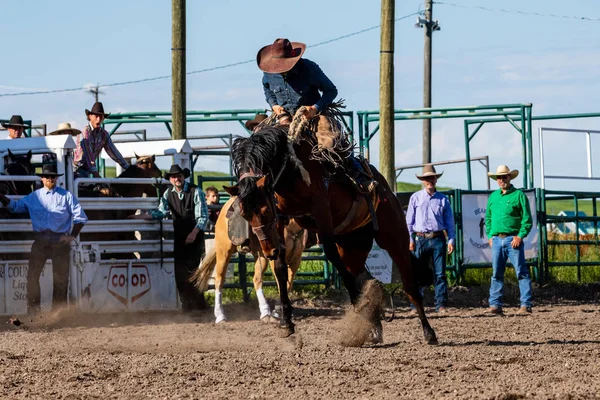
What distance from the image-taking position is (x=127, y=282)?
1275 centimetres

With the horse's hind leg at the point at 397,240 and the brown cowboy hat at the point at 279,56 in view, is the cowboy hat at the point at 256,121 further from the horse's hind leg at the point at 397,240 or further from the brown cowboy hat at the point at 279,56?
the horse's hind leg at the point at 397,240

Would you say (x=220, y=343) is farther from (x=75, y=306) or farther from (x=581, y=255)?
(x=581, y=255)

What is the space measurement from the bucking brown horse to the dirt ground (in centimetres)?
58

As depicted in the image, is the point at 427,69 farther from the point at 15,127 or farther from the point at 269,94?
the point at 269,94

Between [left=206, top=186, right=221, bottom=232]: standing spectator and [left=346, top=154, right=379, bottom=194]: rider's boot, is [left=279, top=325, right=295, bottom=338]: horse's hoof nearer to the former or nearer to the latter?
[left=346, top=154, right=379, bottom=194]: rider's boot

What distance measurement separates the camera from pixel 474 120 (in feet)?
57.7

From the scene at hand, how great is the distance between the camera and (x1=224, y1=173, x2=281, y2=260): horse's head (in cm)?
802

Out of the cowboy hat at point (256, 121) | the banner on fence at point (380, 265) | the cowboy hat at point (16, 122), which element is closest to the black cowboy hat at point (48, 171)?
the cowboy hat at point (16, 122)

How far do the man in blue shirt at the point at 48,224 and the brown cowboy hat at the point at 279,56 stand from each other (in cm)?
337

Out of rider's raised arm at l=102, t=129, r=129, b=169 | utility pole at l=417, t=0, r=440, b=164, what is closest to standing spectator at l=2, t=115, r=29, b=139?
rider's raised arm at l=102, t=129, r=129, b=169

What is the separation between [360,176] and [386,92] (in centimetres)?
605

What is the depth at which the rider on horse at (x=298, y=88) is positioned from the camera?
931 centimetres

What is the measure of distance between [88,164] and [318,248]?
12.8 feet

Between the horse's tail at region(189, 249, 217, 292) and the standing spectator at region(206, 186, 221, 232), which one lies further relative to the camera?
the standing spectator at region(206, 186, 221, 232)
